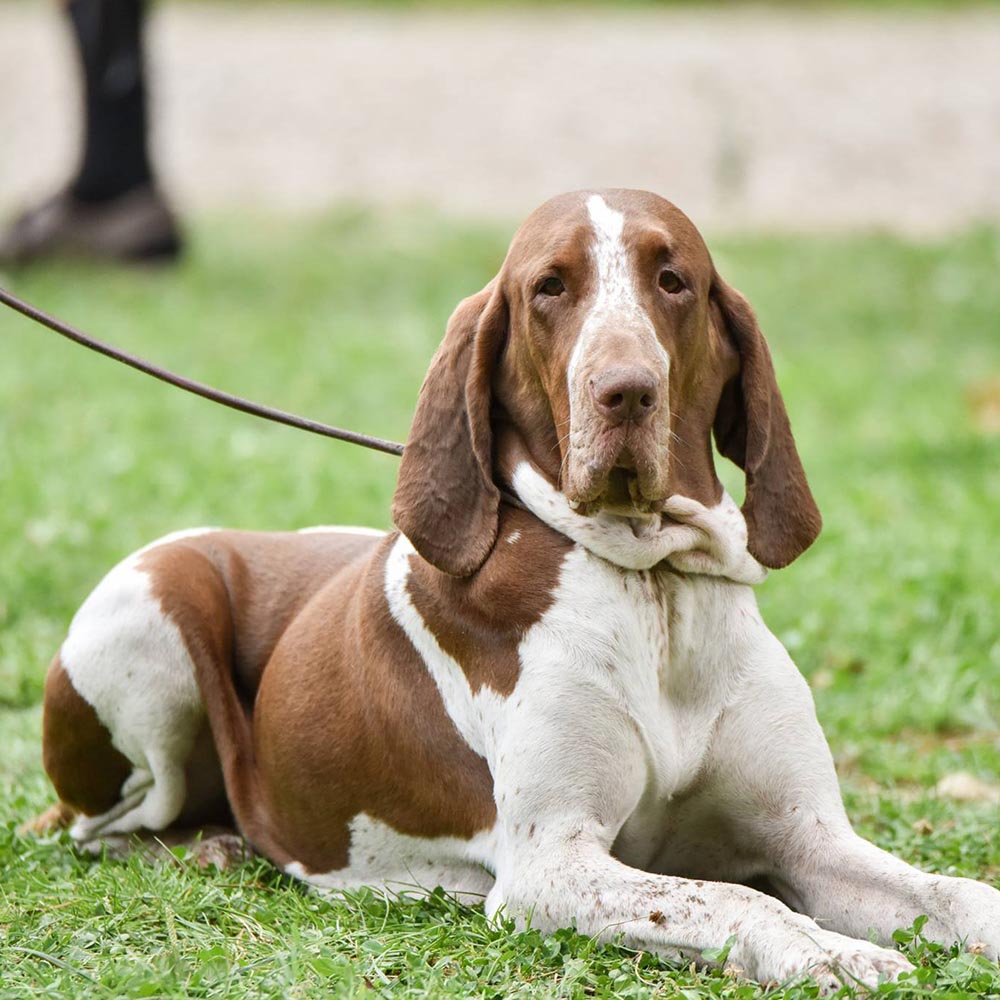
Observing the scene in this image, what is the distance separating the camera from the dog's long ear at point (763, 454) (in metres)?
3.95

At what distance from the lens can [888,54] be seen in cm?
2056

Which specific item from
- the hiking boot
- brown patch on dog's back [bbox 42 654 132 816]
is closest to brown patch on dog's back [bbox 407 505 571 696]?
brown patch on dog's back [bbox 42 654 132 816]

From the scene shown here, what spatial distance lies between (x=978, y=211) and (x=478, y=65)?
23.0ft

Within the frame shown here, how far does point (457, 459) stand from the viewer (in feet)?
12.7

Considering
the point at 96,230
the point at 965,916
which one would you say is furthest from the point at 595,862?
the point at 96,230

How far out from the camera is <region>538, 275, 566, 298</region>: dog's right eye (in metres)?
A: 3.74

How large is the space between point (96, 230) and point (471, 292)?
325 cm

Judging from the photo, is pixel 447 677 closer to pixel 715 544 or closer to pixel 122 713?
pixel 715 544

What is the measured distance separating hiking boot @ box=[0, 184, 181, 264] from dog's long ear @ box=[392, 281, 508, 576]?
433 inches

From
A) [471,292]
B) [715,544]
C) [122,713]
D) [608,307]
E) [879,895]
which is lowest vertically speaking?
[471,292]

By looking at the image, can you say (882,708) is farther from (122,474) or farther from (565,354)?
(122,474)

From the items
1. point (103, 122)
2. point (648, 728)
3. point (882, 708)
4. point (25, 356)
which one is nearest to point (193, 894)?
point (648, 728)

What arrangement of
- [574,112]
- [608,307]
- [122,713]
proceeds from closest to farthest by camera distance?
1. [608,307]
2. [122,713]
3. [574,112]

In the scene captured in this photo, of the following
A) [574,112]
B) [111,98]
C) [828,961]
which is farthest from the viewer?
[574,112]
